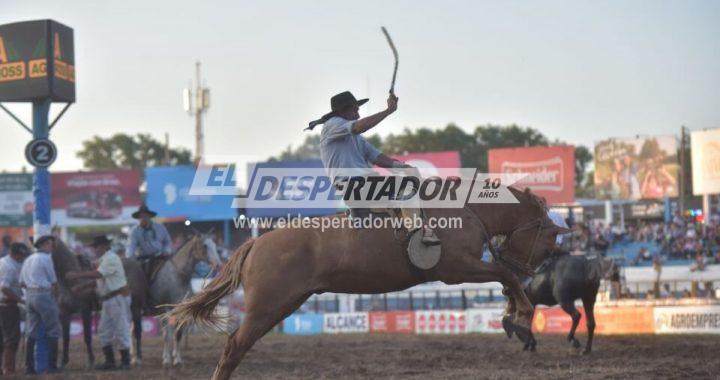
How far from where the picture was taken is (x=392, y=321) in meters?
26.9

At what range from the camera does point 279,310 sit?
9469 mm

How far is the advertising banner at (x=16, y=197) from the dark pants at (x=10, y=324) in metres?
35.8

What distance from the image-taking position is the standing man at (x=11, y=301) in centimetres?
1530

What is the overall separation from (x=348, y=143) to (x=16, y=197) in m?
44.2

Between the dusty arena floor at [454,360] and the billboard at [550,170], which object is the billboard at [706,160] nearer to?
the billboard at [550,170]

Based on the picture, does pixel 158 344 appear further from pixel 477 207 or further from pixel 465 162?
pixel 465 162

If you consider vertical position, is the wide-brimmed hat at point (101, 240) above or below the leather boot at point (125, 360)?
above

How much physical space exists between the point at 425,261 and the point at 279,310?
1568 millimetres

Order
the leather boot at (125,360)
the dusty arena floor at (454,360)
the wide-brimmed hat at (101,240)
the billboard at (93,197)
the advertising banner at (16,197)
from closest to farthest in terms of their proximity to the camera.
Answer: the dusty arena floor at (454,360), the wide-brimmed hat at (101,240), the leather boot at (125,360), the advertising banner at (16,197), the billboard at (93,197)

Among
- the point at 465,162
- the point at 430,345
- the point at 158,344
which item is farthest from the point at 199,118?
the point at 430,345

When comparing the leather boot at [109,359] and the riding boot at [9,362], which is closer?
the riding boot at [9,362]

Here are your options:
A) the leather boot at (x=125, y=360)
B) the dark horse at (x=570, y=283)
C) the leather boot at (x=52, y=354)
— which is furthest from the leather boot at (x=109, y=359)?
the dark horse at (x=570, y=283)

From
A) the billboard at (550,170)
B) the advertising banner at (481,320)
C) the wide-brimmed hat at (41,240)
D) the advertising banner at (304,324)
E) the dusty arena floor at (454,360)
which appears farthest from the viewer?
the billboard at (550,170)

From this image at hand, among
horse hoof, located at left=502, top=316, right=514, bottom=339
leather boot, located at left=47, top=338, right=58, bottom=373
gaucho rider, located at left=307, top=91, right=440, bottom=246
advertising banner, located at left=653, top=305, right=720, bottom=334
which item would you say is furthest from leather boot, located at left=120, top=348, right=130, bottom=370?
advertising banner, located at left=653, top=305, right=720, bottom=334
